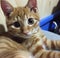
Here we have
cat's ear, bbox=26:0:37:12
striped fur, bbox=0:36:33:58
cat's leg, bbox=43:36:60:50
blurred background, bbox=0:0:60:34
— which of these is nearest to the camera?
striped fur, bbox=0:36:33:58

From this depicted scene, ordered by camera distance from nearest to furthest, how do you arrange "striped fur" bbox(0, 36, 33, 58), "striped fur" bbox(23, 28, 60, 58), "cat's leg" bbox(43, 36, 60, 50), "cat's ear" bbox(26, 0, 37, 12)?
1. "striped fur" bbox(0, 36, 33, 58)
2. "striped fur" bbox(23, 28, 60, 58)
3. "cat's ear" bbox(26, 0, 37, 12)
4. "cat's leg" bbox(43, 36, 60, 50)

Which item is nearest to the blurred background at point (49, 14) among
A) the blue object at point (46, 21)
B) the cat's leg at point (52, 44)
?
the blue object at point (46, 21)

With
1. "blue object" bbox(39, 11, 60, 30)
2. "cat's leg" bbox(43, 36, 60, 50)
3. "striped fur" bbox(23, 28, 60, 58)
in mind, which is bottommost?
"blue object" bbox(39, 11, 60, 30)

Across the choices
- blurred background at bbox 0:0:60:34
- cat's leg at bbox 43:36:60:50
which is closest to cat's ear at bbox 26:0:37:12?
cat's leg at bbox 43:36:60:50

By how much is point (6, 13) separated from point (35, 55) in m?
0.35

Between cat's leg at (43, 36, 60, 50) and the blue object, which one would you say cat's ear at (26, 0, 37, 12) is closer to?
cat's leg at (43, 36, 60, 50)

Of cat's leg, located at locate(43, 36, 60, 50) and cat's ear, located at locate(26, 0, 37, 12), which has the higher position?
cat's ear, located at locate(26, 0, 37, 12)

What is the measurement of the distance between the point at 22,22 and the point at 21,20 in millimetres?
18

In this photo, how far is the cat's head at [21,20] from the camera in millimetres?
1392

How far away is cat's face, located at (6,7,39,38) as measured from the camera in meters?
1.39

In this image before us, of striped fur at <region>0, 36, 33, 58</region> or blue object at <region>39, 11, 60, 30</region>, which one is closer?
striped fur at <region>0, 36, 33, 58</region>

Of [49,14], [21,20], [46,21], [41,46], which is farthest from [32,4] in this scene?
[49,14]

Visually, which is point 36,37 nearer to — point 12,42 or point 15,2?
point 12,42

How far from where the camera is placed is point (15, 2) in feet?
5.92
